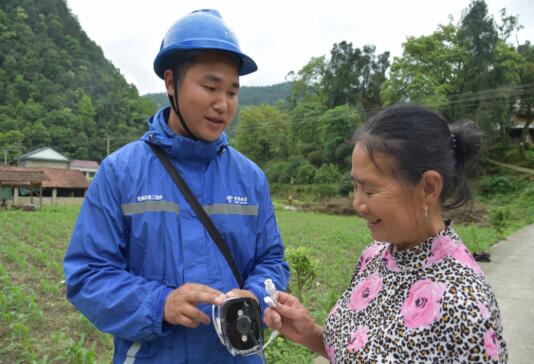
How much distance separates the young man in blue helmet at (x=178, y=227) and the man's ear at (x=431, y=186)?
2.34 feet

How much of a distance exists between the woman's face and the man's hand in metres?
0.60

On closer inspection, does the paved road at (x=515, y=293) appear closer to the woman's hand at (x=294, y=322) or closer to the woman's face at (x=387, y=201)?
the woman's hand at (x=294, y=322)

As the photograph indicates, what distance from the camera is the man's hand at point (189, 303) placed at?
1.29 metres

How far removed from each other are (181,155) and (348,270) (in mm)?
7068

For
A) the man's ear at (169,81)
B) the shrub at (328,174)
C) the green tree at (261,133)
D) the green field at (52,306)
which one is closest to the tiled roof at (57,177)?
the green field at (52,306)

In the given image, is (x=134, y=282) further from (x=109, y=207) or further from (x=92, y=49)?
(x=92, y=49)

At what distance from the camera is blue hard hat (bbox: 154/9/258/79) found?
1.54 metres

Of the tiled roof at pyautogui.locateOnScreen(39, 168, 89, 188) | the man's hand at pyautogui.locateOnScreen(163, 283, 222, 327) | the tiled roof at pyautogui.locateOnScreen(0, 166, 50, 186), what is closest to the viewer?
the man's hand at pyautogui.locateOnScreen(163, 283, 222, 327)

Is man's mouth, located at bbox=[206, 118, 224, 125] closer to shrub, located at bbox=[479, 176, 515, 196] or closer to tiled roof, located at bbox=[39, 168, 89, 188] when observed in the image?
shrub, located at bbox=[479, 176, 515, 196]

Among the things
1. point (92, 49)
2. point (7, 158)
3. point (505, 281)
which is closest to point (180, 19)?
point (505, 281)

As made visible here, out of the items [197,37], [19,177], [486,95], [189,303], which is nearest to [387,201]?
[189,303]

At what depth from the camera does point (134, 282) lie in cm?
139

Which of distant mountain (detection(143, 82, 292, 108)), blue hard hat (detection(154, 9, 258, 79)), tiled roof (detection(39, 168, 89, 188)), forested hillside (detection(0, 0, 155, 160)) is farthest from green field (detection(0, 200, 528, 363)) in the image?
distant mountain (detection(143, 82, 292, 108))

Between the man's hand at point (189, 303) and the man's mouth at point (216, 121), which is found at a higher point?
the man's mouth at point (216, 121)
